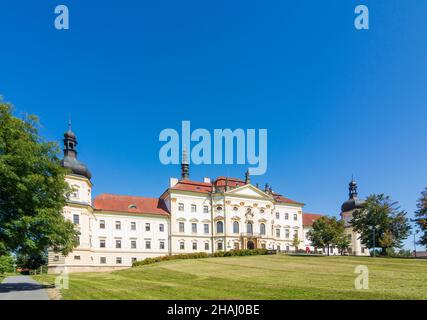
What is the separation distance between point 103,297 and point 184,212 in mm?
42286

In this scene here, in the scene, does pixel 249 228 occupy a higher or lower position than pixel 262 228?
higher

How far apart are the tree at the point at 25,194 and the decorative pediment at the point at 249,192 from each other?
39528mm

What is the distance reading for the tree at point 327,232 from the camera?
45.9 metres

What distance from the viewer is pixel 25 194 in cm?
1778

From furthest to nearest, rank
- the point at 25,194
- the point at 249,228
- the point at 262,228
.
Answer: the point at 262,228
the point at 249,228
the point at 25,194

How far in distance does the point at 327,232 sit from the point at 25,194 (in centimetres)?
3995

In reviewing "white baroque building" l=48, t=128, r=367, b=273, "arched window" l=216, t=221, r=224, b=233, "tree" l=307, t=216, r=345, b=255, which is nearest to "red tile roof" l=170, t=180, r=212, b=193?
"white baroque building" l=48, t=128, r=367, b=273

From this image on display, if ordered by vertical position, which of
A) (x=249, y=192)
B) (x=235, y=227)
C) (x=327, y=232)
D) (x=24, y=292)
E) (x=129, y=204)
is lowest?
(x=235, y=227)

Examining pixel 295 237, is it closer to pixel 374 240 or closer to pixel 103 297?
pixel 374 240

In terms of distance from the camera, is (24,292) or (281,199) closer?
(24,292)

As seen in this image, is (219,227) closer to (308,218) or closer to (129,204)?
(129,204)

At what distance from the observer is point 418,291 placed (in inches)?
505

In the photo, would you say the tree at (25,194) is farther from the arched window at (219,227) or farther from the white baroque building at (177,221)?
the arched window at (219,227)

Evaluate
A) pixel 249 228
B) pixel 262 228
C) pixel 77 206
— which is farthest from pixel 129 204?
pixel 262 228
